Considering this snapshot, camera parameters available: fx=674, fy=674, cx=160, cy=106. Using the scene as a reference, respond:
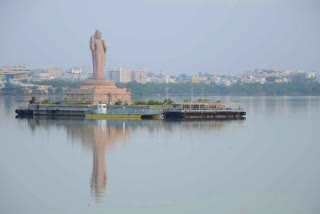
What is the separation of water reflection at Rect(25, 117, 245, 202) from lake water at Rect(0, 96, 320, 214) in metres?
0.06

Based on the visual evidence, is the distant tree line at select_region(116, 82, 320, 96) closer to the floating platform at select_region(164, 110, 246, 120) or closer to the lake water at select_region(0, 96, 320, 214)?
the floating platform at select_region(164, 110, 246, 120)

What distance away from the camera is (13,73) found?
125 meters

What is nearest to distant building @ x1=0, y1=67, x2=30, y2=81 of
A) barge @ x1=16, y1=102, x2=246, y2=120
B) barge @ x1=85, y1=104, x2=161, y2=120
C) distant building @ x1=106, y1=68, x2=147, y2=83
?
distant building @ x1=106, y1=68, x2=147, y2=83

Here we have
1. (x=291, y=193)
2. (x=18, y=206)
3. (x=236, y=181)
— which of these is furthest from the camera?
(x=236, y=181)

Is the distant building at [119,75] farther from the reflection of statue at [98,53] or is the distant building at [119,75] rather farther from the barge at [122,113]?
the barge at [122,113]

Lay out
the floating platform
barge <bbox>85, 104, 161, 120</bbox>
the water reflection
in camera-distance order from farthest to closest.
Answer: the floating platform < barge <bbox>85, 104, 161, 120</bbox> < the water reflection

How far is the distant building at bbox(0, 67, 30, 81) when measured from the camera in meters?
123

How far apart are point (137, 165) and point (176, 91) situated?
283 ft

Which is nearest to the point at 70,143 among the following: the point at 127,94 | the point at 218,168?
the point at 218,168

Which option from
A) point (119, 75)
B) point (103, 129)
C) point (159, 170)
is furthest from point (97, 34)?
point (119, 75)

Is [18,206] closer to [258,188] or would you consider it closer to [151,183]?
[151,183]

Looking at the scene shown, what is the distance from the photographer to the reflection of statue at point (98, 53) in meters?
43.3

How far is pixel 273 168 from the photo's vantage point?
2012 centimetres

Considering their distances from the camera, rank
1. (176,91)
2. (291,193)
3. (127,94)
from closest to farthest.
Result: (291,193)
(127,94)
(176,91)
